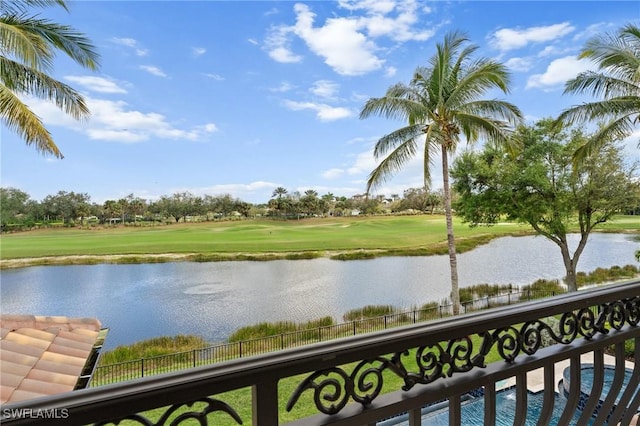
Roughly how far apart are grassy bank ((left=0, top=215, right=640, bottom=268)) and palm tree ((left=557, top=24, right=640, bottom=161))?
11.5 ft

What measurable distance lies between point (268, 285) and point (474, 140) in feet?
17.8

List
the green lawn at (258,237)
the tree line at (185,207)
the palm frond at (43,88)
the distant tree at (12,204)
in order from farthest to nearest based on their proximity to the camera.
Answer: the green lawn at (258,237) → the tree line at (185,207) → the distant tree at (12,204) → the palm frond at (43,88)

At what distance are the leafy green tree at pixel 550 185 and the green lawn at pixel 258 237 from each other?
1114mm

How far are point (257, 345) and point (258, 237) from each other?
4.03 metres

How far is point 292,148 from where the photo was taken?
769 cm

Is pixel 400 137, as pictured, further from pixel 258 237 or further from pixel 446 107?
pixel 258 237

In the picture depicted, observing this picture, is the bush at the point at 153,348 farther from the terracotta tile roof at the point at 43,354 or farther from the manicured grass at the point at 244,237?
the manicured grass at the point at 244,237

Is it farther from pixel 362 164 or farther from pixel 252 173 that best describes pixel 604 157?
pixel 252 173

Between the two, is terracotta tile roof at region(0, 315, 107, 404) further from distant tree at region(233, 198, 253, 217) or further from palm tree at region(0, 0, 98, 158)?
distant tree at region(233, 198, 253, 217)

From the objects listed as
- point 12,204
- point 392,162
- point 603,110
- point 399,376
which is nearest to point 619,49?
point 603,110

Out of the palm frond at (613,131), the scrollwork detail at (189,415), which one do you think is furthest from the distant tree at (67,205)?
the palm frond at (613,131)

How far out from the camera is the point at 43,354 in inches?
118

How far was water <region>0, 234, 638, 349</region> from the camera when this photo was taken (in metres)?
6.02

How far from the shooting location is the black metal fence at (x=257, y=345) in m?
4.59
